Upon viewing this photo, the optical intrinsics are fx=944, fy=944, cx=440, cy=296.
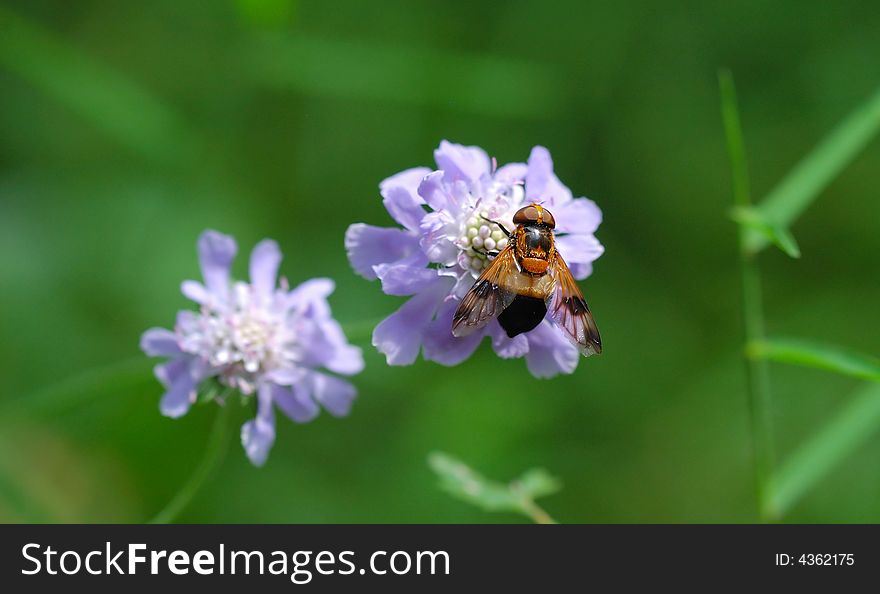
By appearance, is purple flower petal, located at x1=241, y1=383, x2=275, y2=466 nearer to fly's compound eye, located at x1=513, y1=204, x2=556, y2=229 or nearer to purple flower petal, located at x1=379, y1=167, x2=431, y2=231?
purple flower petal, located at x1=379, y1=167, x2=431, y2=231

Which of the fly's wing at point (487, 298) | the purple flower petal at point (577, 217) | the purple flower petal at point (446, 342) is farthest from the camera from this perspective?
the purple flower petal at point (577, 217)

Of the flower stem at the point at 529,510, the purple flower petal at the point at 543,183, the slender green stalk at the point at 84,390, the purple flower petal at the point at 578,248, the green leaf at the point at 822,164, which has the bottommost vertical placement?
the flower stem at the point at 529,510

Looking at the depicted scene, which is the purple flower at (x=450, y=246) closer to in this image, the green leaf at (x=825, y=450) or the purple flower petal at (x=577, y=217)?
the purple flower petal at (x=577, y=217)

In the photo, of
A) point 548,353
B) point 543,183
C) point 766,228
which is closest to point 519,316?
point 548,353

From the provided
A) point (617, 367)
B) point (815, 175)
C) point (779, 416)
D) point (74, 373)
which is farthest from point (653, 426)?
point (74, 373)

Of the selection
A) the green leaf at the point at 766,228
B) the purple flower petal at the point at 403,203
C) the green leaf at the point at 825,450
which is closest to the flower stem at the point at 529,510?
the green leaf at the point at 825,450

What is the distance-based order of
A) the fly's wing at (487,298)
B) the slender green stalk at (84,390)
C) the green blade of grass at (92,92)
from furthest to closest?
the green blade of grass at (92,92), the slender green stalk at (84,390), the fly's wing at (487,298)
